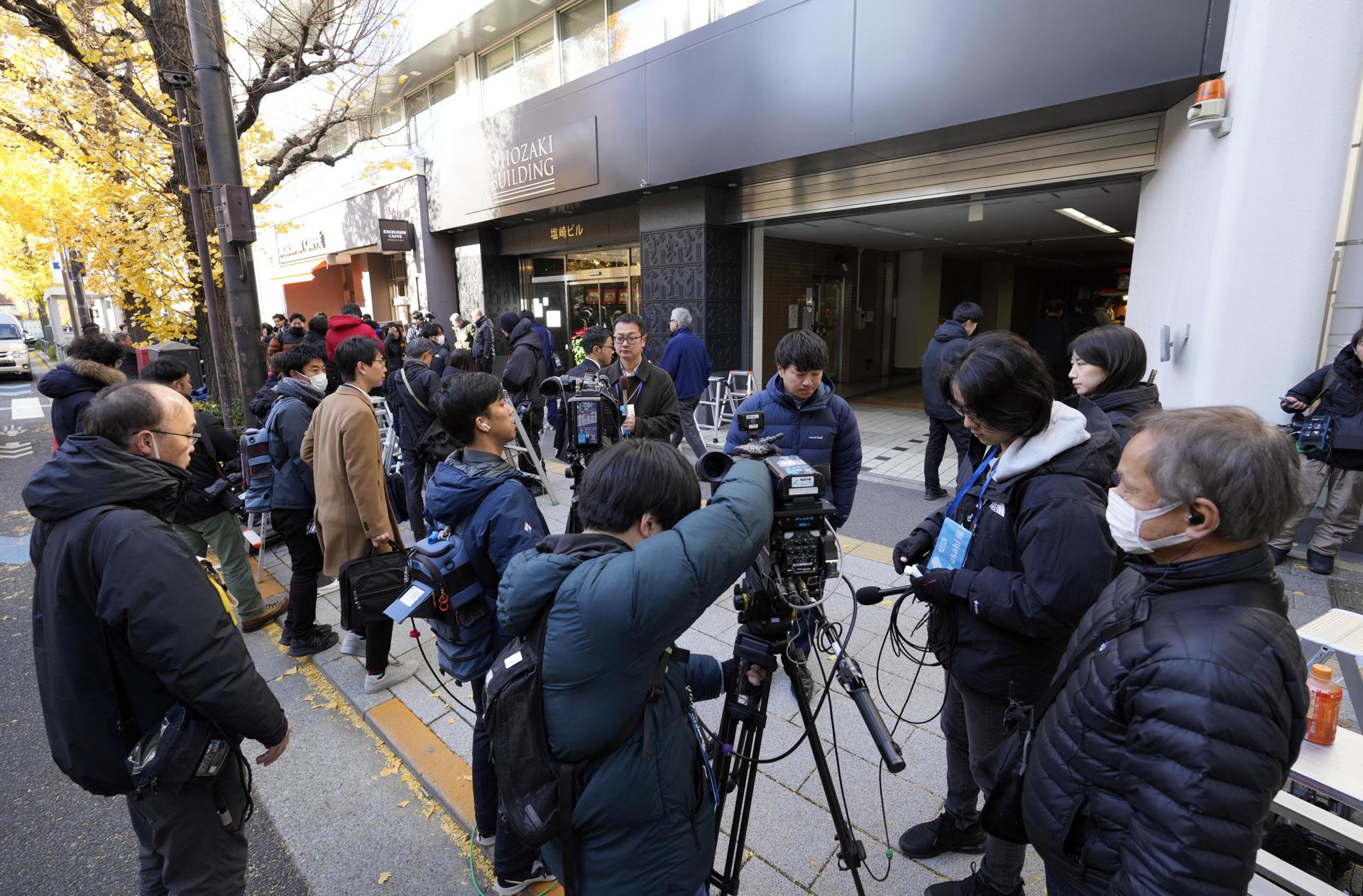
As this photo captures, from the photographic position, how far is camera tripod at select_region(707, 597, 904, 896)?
1462 mm

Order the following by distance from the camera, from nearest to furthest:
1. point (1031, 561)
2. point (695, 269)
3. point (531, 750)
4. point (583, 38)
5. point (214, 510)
A: point (531, 750)
point (1031, 561)
point (214, 510)
point (695, 269)
point (583, 38)

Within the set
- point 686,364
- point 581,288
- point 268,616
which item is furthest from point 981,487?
point 581,288

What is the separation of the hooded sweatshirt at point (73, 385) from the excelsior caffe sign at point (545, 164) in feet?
22.6

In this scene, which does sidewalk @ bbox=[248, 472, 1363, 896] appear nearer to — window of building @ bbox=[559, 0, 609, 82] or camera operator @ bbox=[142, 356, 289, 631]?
camera operator @ bbox=[142, 356, 289, 631]

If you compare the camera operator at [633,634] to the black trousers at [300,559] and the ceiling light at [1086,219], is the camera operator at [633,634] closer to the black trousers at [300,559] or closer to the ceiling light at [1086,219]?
the black trousers at [300,559]

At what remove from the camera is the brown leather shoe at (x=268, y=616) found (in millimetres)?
4191

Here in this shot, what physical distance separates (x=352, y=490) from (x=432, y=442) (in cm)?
127

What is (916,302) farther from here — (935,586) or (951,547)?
(935,586)

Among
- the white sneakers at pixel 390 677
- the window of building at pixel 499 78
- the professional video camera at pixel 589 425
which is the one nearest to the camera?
the professional video camera at pixel 589 425

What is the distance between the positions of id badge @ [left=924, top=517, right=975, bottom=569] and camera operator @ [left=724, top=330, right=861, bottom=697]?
0.87 metres

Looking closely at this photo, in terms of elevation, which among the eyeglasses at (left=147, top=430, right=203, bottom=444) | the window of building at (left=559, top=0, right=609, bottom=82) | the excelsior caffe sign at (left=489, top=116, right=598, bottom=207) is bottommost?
the eyeglasses at (left=147, top=430, right=203, bottom=444)

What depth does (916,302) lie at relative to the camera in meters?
15.1

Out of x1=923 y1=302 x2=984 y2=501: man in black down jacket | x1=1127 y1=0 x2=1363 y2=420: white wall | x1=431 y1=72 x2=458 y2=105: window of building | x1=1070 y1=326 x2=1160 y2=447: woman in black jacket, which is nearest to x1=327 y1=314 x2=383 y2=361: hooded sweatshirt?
x1=923 y1=302 x2=984 y2=501: man in black down jacket

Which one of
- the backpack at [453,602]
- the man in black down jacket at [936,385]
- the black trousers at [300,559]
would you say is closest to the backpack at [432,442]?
the black trousers at [300,559]
